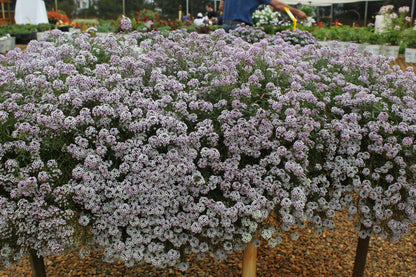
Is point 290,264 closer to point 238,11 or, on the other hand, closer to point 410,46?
point 238,11

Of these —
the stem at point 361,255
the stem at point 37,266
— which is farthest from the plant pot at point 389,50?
the stem at point 37,266

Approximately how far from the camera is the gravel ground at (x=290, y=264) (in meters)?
3.10

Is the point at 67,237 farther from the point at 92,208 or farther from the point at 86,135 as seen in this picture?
the point at 86,135

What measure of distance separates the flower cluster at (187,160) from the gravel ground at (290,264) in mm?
992

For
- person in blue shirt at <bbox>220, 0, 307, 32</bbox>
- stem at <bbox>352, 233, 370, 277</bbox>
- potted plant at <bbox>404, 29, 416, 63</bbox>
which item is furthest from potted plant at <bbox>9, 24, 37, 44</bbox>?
stem at <bbox>352, 233, 370, 277</bbox>

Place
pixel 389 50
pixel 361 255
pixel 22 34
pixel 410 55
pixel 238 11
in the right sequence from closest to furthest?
pixel 361 255, pixel 238 11, pixel 410 55, pixel 389 50, pixel 22 34

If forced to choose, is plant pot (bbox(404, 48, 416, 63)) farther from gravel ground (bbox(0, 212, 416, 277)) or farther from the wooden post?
the wooden post

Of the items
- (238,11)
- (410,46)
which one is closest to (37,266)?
(238,11)

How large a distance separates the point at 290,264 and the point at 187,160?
1765mm

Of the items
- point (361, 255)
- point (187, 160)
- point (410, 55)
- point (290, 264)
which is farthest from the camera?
point (410, 55)

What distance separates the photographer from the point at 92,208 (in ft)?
6.40

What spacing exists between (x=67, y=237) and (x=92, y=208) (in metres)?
0.20

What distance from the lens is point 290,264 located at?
3258mm

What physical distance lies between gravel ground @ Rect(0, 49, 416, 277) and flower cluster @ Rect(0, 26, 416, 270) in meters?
0.99
